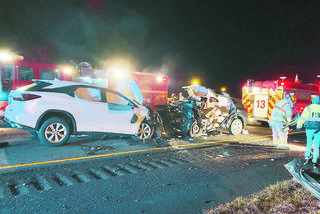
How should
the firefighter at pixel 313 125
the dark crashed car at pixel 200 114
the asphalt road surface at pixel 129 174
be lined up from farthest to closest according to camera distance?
the dark crashed car at pixel 200 114 < the firefighter at pixel 313 125 < the asphalt road surface at pixel 129 174

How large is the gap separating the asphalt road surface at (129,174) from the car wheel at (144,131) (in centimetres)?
32

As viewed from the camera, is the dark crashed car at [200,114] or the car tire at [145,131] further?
the dark crashed car at [200,114]

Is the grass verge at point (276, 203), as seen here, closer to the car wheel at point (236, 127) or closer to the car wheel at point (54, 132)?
the car wheel at point (54, 132)

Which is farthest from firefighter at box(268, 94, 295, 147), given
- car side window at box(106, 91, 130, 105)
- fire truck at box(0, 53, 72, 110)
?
fire truck at box(0, 53, 72, 110)

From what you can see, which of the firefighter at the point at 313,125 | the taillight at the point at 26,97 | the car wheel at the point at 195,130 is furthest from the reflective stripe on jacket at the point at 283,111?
the taillight at the point at 26,97

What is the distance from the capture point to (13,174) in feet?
13.0

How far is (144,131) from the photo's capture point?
23.3 ft

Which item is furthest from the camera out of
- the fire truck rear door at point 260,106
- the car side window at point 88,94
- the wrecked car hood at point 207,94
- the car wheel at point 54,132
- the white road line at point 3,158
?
the fire truck rear door at point 260,106

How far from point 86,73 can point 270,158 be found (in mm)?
8247

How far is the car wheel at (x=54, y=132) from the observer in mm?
5555

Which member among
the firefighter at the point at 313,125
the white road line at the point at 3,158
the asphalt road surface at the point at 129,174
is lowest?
the asphalt road surface at the point at 129,174

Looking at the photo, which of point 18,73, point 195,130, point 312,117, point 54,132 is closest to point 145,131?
point 195,130

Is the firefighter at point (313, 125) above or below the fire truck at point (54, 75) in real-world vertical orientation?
below

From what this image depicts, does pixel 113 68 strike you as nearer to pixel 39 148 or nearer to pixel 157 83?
pixel 157 83
